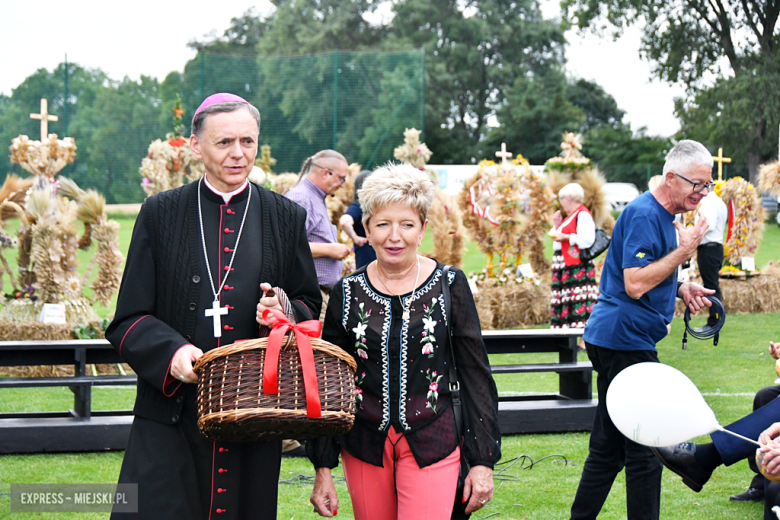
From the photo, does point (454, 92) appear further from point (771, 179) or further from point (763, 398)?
point (763, 398)

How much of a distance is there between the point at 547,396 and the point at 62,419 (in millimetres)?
3628

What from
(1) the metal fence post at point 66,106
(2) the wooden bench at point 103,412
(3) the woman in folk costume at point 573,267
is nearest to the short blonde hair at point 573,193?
(3) the woman in folk costume at point 573,267

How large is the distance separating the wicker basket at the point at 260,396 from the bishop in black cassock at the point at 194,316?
0.61 ft

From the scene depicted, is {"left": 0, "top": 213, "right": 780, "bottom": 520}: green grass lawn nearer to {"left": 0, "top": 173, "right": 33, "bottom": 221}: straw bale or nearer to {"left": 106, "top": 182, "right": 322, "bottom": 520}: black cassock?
{"left": 0, "top": 173, "right": 33, "bottom": 221}: straw bale

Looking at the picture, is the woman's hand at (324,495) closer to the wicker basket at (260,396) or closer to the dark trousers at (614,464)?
the wicker basket at (260,396)

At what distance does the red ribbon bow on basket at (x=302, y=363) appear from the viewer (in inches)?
80.0

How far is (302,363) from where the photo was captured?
2.08m

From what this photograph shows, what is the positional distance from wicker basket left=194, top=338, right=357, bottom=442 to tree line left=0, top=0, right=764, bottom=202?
1909 cm

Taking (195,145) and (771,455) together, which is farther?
(771,455)

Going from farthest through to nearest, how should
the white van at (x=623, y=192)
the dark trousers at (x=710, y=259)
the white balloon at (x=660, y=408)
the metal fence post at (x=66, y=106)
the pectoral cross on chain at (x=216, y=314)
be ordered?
the white van at (x=623, y=192) < the metal fence post at (x=66, y=106) < the dark trousers at (x=710, y=259) < the white balloon at (x=660, y=408) < the pectoral cross on chain at (x=216, y=314)

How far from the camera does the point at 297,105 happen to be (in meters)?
20.6

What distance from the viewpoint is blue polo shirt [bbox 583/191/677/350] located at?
11.1 ft

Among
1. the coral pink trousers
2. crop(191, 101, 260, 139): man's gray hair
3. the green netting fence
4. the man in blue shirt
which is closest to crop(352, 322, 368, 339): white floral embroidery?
the coral pink trousers

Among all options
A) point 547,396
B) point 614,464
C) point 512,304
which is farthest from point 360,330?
point 512,304
